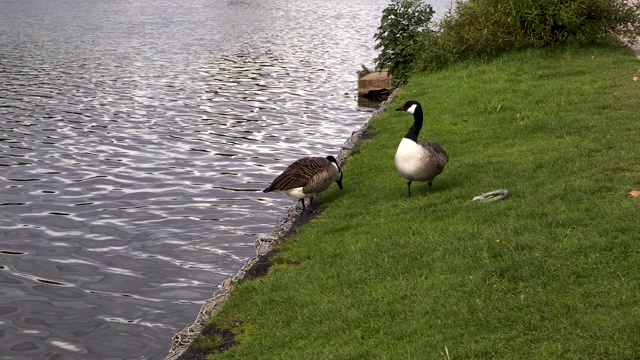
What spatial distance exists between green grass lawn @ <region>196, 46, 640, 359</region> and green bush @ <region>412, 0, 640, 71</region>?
29.4 ft

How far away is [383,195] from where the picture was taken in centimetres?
1520

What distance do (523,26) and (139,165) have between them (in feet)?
44.4

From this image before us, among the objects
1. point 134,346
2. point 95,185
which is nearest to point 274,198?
point 95,185

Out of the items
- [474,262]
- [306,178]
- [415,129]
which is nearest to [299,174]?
[306,178]

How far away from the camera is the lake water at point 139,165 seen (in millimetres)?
13305

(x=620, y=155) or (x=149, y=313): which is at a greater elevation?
(x=620, y=155)

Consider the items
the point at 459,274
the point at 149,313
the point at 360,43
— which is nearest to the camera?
the point at 459,274

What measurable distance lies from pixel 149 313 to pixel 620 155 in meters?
8.55

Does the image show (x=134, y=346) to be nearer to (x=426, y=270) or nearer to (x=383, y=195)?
(x=426, y=270)

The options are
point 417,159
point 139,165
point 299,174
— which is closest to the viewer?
point 417,159

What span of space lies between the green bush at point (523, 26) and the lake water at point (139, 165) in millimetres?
4264

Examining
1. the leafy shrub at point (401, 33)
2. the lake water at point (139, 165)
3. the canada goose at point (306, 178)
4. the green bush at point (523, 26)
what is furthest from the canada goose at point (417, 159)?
the leafy shrub at point (401, 33)

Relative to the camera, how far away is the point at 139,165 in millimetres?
22656

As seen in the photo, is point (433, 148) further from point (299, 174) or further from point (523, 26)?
point (523, 26)
